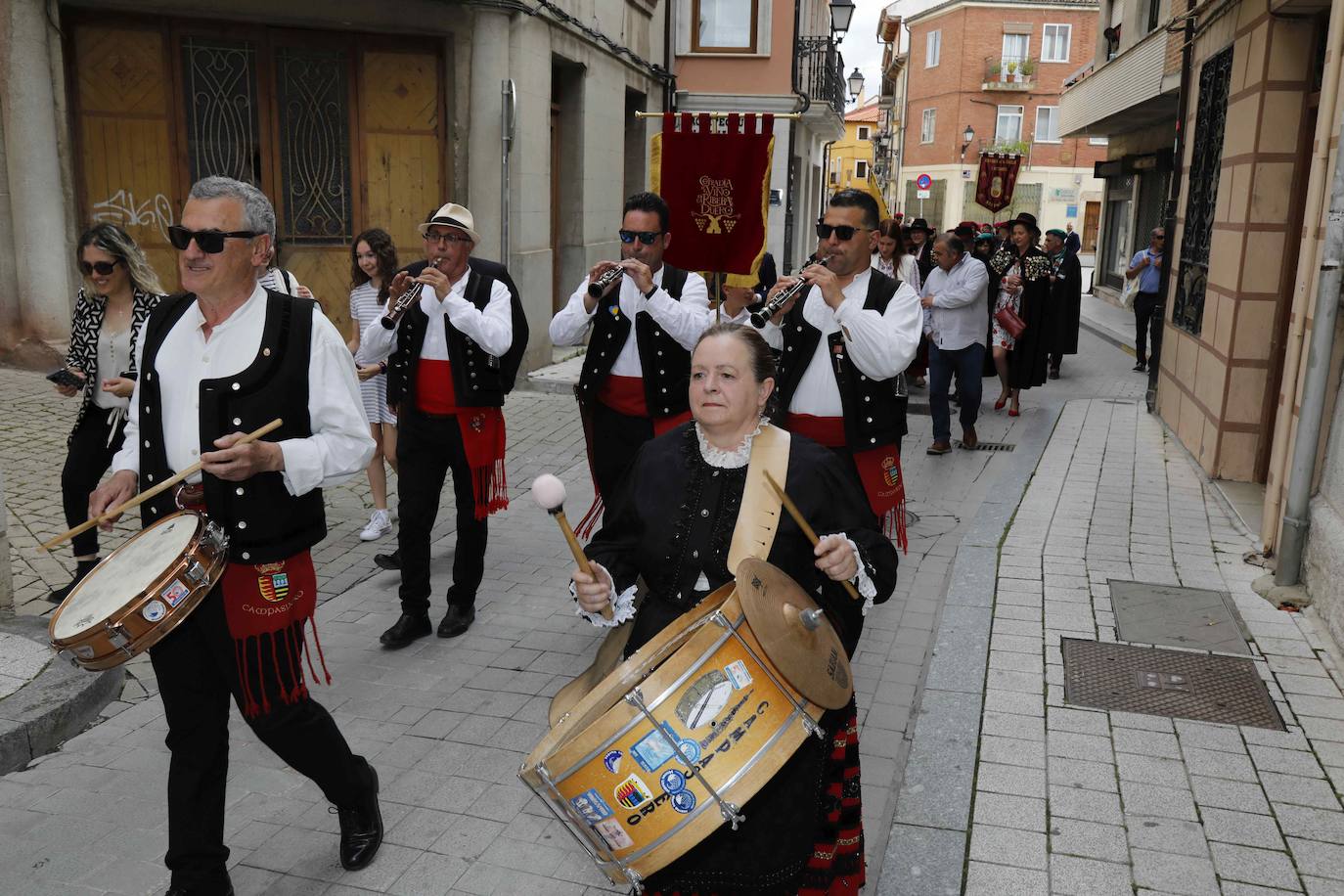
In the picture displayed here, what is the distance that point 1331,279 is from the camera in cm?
570

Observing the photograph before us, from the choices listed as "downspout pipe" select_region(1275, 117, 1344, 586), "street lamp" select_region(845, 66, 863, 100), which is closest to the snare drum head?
"downspout pipe" select_region(1275, 117, 1344, 586)

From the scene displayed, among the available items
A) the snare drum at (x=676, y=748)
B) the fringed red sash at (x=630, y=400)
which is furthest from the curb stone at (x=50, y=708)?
the snare drum at (x=676, y=748)

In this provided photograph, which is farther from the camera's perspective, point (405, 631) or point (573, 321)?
point (573, 321)

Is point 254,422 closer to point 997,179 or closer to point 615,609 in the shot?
point 615,609

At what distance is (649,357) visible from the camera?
17.8 ft

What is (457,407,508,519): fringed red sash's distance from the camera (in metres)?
5.49

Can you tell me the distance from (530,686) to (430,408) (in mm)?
1441

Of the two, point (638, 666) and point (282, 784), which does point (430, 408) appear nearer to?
point (282, 784)

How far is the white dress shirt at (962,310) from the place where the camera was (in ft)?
31.7

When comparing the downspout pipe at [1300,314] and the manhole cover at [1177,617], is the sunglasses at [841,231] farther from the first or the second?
the downspout pipe at [1300,314]

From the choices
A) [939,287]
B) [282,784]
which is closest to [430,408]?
[282,784]

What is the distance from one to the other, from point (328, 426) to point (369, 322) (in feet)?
11.3

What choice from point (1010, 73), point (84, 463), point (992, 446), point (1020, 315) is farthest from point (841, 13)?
point (1010, 73)

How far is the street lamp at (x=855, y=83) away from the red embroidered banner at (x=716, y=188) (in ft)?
86.8
